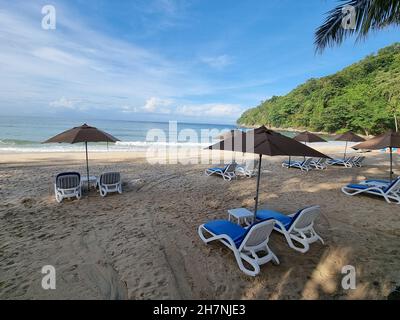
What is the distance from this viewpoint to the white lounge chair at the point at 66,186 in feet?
20.6

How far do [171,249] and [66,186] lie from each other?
428 centimetres

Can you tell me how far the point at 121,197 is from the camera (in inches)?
267

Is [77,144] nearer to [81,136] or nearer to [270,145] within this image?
[81,136]

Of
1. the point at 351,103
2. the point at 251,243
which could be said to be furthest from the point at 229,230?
the point at 351,103

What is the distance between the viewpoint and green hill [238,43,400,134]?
138ft

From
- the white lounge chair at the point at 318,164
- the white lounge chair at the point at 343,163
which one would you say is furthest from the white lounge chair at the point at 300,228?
the white lounge chair at the point at 343,163

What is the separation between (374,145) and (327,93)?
206ft

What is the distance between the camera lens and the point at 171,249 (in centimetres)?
390

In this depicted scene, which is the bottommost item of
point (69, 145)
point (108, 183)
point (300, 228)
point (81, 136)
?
point (300, 228)

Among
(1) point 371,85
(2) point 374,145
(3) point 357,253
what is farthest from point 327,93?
(3) point 357,253
